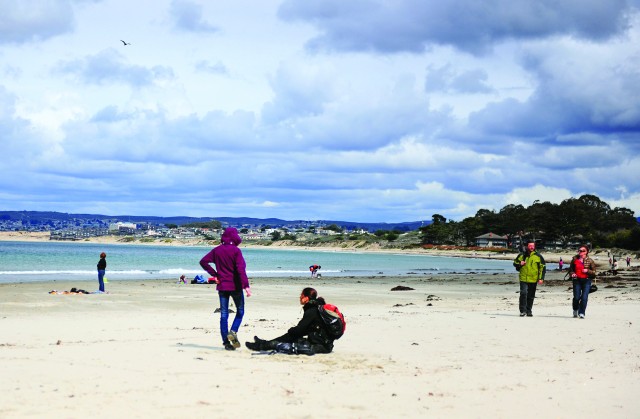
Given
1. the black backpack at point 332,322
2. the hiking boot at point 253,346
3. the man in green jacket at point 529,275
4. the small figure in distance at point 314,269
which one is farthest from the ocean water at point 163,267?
the black backpack at point 332,322

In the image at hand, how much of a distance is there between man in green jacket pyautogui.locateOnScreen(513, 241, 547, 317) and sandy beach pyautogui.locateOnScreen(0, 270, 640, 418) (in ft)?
2.58

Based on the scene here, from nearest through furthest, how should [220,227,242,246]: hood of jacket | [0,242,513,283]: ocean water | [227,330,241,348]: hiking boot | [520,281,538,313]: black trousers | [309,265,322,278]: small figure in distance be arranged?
1. [227,330,241,348]: hiking boot
2. [220,227,242,246]: hood of jacket
3. [520,281,538,313]: black trousers
4. [0,242,513,283]: ocean water
5. [309,265,322,278]: small figure in distance

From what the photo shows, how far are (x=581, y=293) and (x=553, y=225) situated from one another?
134917 millimetres

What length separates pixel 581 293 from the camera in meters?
16.2

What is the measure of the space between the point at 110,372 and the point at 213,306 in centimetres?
1282

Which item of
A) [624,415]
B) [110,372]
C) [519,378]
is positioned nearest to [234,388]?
[110,372]

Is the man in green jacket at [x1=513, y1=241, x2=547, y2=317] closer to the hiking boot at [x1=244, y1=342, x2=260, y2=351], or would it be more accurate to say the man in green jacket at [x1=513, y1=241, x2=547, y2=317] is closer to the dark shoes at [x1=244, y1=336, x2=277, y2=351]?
the dark shoes at [x1=244, y1=336, x2=277, y2=351]

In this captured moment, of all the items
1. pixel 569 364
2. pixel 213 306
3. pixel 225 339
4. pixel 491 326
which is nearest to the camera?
pixel 569 364

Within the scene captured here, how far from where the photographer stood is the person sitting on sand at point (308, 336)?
10.5m

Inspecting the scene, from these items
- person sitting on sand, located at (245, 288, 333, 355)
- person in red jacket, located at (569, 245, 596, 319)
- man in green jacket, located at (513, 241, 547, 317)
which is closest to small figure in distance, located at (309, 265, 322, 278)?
man in green jacket, located at (513, 241, 547, 317)

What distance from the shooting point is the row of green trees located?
141 meters

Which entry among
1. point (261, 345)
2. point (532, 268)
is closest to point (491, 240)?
point (532, 268)

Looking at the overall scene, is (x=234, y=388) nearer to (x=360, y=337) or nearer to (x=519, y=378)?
(x=519, y=378)

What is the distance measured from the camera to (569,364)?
9.73m
